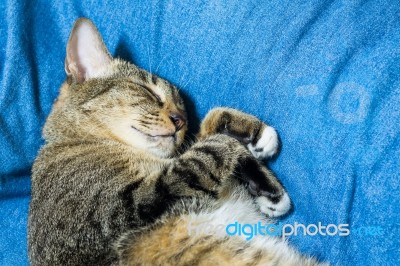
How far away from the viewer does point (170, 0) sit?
205cm

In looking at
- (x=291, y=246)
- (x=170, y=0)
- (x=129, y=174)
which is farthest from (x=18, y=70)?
(x=291, y=246)

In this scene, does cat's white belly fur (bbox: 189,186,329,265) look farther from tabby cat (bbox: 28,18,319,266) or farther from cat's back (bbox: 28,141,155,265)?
cat's back (bbox: 28,141,155,265)

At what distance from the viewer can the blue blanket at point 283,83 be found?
147 centimetres

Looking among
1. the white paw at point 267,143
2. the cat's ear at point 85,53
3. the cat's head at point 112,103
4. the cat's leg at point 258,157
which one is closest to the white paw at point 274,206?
the cat's leg at point 258,157

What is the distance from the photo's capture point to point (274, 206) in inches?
68.2

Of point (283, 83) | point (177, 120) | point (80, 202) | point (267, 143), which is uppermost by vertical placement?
point (283, 83)

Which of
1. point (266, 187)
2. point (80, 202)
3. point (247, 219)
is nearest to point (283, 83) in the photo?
point (266, 187)

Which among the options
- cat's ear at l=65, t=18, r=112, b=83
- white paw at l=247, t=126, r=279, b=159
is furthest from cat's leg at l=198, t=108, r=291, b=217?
cat's ear at l=65, t=18, r=112, b=83

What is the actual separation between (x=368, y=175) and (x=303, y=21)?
624mm

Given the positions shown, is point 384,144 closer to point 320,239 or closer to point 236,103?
point 320,239

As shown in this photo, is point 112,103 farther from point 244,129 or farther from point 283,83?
point 283,83

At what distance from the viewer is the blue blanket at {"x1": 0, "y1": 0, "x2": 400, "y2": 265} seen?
147cm

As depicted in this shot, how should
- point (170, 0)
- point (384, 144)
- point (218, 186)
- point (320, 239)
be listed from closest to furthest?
point (384, 144) < point (218, 186) < point (320, 239) < point (170, 0)

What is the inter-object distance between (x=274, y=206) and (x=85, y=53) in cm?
102
